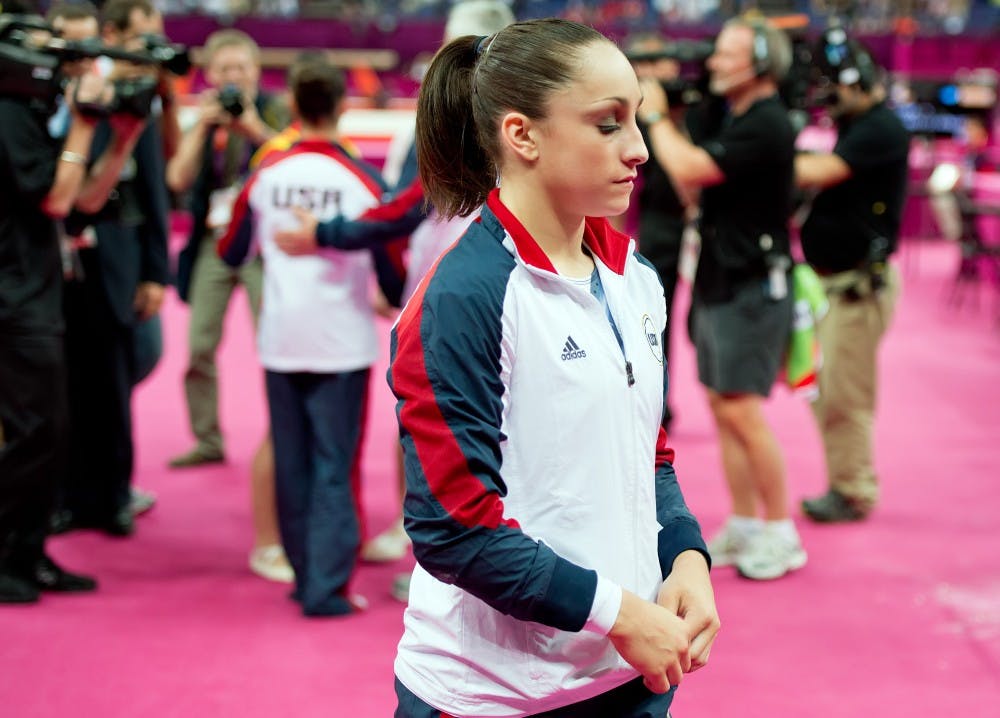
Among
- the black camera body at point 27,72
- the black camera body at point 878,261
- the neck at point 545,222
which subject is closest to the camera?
the neck at point 545,222

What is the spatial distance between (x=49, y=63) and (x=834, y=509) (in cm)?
289

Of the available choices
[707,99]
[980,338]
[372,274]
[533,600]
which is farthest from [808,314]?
[980,338]

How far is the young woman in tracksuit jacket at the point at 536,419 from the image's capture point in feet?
4.14

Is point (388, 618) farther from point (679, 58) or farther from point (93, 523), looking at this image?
point (679, 58)

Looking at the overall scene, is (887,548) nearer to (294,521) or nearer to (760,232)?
(760,232)

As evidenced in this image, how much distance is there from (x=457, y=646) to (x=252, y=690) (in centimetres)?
163

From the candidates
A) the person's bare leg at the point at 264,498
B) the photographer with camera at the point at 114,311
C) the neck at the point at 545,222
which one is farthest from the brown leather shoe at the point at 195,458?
the neck at the point at 545,222

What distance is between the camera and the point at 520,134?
1.35 m

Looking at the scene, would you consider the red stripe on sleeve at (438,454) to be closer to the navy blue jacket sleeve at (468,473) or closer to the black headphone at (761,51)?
the navy blue jacket sleeve at (468,473)

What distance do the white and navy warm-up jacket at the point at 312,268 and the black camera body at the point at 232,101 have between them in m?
0.62

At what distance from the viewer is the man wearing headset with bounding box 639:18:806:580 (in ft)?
11.2

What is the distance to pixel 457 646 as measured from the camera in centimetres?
138

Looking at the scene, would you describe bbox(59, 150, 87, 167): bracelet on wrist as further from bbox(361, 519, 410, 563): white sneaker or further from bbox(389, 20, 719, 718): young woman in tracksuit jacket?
bbox(389, 20, 719, 718): young woman in tracksuit jacket

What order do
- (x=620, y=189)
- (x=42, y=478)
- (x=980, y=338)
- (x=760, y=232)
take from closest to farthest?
(x=620, y=189)
(x=42, y=478)
(x=760, y=232)
(x=980, y=338)
